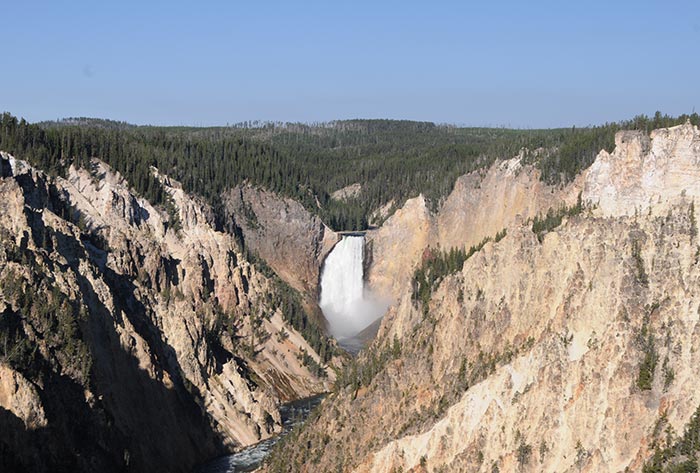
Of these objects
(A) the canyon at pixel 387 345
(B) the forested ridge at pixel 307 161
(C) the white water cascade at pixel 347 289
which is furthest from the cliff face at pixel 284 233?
(A) the canyon at pixel 387 345

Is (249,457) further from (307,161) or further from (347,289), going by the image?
Result: (307,161)

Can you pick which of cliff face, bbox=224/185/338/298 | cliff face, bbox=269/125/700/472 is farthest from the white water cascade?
cliff face, bbox=269/125/700/472

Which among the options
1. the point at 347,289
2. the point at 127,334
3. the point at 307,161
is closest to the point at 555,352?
the point at 127,334

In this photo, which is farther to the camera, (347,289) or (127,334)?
(347,289)

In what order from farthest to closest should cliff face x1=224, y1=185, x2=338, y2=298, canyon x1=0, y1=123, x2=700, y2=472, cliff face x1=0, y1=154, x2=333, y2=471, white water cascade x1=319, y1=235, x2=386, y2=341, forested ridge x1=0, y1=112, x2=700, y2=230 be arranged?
cliff face x1=224, y1=185, x2=338, y2=298 < white water cascade x1=319, y1=235, x2=386, y2=341 < forested ridge x1=0, y1=112, x2=700, y2=230 < cliff face x1=0, y1=154, x2=333, y2=471 < canyon x1=0, y1=123, x2=700, y2=472

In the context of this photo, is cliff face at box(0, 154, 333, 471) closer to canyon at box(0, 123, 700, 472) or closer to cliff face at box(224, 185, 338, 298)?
canyon at box(0, 123, 700, 472)

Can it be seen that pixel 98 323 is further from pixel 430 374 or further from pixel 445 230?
pixel 445 230
